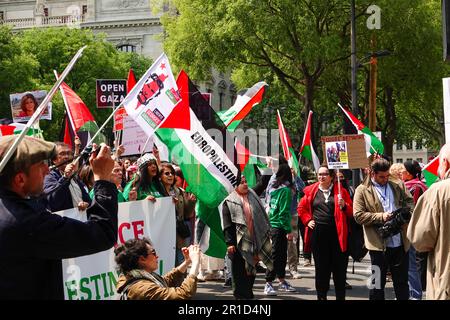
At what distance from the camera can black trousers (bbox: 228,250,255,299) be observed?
866 cm

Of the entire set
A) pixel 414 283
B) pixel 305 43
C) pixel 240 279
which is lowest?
pixel 414 283

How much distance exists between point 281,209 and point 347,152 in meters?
1.20

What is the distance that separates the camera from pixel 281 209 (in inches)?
442

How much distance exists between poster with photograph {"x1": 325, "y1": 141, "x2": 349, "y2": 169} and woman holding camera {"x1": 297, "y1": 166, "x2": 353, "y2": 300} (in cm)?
171

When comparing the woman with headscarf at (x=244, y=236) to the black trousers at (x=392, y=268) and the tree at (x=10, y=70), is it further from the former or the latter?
the tree at (x=10, y=70)

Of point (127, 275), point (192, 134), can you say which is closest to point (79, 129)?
point (192, 134)

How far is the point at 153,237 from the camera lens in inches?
299

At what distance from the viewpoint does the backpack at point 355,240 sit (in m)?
9.20

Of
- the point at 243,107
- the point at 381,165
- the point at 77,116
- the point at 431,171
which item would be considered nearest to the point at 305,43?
the point at 243,107

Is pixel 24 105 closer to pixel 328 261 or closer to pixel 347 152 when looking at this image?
pixel 347 152

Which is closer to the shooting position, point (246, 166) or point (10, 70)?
point (246, 166)

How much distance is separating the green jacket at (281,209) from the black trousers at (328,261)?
2000 mm
